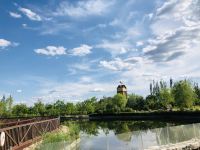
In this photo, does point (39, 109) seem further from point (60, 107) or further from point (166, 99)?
point (166, 99)

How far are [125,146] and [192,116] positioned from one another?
2185 inches

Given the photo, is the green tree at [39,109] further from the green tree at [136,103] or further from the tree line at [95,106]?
the green tree at [136,103]

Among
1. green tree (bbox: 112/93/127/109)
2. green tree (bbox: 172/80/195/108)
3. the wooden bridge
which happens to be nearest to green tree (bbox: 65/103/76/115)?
green tree (bbox: 112/93/127/109)

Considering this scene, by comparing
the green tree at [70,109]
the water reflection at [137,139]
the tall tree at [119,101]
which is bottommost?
the water reflection at [137,139]

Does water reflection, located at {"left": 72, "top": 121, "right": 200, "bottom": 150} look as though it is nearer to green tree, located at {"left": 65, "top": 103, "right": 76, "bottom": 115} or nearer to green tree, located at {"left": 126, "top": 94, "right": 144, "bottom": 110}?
green tree, located at {"left": 126, "top": 94, "right": 144, "bottom": 110}

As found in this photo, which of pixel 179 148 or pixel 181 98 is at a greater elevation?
pixel 181 98

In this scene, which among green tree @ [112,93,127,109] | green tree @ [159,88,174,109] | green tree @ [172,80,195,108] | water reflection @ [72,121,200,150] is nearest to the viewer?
water reflection @ [72,121,200,150]

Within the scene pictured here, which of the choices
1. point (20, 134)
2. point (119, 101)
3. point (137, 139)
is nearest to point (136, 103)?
point (119, 101)

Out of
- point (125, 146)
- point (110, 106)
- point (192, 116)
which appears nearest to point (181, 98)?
point (192, 116)

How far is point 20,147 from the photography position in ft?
86.4

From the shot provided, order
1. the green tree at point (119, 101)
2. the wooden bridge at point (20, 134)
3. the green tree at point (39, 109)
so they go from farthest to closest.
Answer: the green tree at point (119, 101) < the green tree at point (39, 109) < the wooden bridge at point (20, 134)

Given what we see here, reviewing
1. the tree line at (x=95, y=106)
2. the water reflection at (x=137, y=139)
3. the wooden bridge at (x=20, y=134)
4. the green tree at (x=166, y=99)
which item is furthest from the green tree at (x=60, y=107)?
the water reflection at (x=137, y=139)

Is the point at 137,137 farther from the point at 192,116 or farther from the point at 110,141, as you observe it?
the point at 192,116

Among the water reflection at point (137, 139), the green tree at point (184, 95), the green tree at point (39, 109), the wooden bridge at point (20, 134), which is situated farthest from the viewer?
the green tree at point (39, 109)
